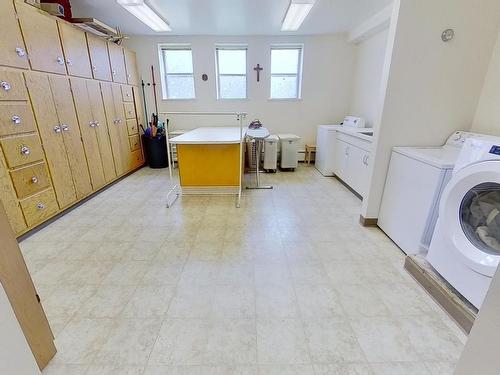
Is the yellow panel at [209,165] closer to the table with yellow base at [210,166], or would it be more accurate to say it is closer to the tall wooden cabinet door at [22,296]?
the table with yellow base at [210,166]

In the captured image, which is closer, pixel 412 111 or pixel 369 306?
pixel 369 306

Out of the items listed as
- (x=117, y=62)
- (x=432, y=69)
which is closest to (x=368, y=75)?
(x=432, y=69)

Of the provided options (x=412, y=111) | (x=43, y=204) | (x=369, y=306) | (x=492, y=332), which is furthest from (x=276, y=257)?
(x=43, y=204)

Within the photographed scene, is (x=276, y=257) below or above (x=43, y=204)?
below

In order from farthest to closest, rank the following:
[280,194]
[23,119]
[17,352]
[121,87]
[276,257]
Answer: [121,87]
[280,194]
[23,119]
[276,257]
[17,352]

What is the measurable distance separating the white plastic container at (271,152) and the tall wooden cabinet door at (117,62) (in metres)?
2.68

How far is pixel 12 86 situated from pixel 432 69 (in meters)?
3.65

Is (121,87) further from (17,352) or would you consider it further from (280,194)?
(17,352)

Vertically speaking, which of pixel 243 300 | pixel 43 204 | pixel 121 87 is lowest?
pixel 243 300

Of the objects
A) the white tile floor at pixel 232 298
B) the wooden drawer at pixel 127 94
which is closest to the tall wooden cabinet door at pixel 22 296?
the white tile floor at pixel 232 298

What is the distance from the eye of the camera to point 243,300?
164cm

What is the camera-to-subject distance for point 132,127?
14.7 feet

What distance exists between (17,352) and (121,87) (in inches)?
167

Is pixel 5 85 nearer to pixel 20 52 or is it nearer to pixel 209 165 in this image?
pixel 20 52
